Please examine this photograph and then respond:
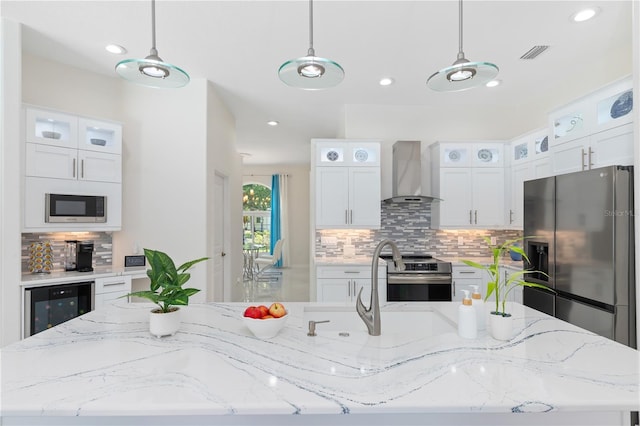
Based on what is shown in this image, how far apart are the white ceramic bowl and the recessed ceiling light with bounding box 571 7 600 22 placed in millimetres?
3084

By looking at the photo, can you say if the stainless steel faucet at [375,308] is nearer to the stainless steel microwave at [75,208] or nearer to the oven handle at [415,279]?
the oven handle at [415,279]

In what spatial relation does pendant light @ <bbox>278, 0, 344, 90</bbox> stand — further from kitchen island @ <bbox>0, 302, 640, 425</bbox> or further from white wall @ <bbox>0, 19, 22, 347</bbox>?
white wall @ <bbox>0, 19, 22, 347</bbox>

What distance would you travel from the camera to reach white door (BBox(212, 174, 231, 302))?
14.7ft

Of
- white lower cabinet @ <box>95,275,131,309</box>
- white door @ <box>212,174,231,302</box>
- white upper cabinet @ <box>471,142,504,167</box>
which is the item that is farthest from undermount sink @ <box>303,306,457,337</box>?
white upper cabinet @ <box>471,142,504,167</box>

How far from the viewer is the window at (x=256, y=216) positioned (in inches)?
411

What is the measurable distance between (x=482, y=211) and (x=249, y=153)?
5501 millimetres

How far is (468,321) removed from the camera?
4.65ft

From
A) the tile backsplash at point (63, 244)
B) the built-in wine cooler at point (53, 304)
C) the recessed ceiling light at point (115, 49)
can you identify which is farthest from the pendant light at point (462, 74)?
the tile backsplash at point (63, 244)

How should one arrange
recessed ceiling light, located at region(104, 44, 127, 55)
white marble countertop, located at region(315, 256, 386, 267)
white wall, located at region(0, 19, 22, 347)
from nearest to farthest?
1. white wall, located at region(0, 19, 22, 347)
2. recessed ceiling light, located at region(104, 44, 127, 55)
3. white marble countertop, located at region(315, 256, 386, 267)

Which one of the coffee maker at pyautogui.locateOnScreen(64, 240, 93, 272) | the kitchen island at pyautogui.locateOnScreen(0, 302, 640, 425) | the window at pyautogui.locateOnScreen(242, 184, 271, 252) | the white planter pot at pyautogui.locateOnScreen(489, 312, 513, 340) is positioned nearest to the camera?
the kitchen island at pyautogui.locateOnScreen(0, 302, 640, 425)

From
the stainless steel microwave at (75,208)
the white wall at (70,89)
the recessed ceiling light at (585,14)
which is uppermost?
the recessed ceiling light at (585,14)

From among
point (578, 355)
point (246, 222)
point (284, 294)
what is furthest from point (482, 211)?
point (246, 222)

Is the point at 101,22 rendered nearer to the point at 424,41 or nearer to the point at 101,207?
the point at 101,207

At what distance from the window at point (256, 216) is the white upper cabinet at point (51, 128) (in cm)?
722
